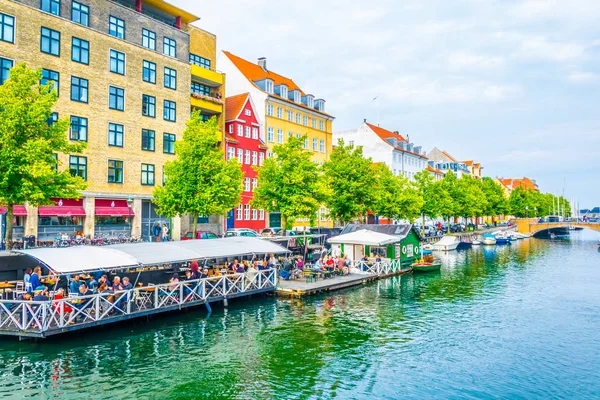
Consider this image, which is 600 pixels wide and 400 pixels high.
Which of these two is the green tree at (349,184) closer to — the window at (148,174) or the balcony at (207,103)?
the balcony at (207,103)

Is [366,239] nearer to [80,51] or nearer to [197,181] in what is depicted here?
[197,181]

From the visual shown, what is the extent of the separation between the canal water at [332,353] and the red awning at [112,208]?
2055 cm

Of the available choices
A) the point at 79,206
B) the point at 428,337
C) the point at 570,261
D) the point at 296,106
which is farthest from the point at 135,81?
the point at 570,261

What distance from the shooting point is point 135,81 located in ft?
155

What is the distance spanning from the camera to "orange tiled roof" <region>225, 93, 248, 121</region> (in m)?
60.2

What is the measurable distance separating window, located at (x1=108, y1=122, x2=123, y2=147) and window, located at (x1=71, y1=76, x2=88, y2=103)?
11.2 feet

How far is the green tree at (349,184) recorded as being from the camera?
58.8m

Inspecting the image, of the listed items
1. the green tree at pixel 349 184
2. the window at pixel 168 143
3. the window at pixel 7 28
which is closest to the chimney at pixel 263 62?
the green tree at pixel 349 184

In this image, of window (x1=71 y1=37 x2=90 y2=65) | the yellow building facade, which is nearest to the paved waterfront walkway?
the yellow building facade

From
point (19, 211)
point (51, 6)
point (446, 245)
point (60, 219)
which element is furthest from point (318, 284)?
point (446, 245)

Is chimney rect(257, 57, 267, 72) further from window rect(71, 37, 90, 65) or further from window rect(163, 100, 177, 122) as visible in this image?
window rect(71, 37, 90, 65)

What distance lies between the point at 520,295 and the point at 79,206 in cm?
3647

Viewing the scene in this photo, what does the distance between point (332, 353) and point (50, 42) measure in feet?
118

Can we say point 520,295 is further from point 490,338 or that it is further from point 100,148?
point 100,148
